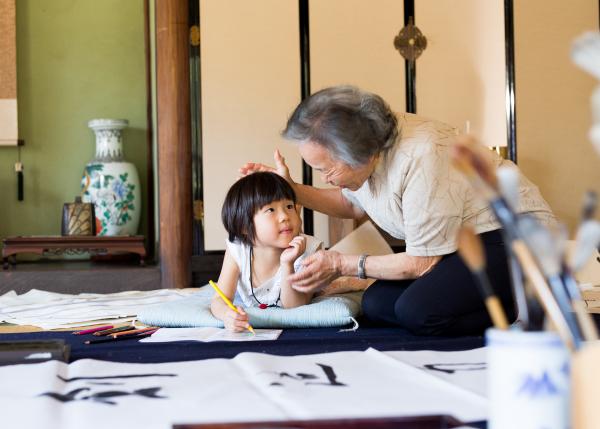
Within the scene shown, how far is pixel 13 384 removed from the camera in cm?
140

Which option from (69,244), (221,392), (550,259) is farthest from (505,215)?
(69,244)

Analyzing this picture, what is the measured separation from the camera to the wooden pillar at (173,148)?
4203 mm

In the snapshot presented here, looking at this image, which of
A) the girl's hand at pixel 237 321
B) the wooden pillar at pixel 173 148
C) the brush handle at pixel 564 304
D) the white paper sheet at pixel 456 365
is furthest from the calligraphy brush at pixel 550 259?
the wooden pillar at pixel 173 148

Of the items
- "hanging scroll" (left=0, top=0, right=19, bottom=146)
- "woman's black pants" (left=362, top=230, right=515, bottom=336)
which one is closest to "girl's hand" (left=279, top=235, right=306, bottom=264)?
"woman's black pants" (left=362, top=230, right=515, bottom=336)

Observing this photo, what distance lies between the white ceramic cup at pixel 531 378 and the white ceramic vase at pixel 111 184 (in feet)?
13.5

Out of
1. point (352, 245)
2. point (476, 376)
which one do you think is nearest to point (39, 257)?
point (352, 245)

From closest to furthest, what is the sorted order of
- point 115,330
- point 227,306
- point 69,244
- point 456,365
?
point 456,365
point 115,330
point 227,306
point 69,244

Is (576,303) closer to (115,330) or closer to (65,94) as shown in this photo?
(115,330)

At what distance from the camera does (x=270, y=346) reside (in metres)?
1.95

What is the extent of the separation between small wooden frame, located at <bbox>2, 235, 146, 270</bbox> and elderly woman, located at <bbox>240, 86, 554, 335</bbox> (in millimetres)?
2173

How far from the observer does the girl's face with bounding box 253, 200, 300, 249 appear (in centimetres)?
255

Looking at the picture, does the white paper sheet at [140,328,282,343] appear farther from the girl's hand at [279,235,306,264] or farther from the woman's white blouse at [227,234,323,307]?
the woman's white blouse at [227,234,323,307]

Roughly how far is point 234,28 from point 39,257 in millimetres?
1902

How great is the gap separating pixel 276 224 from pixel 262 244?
4.8 inches
